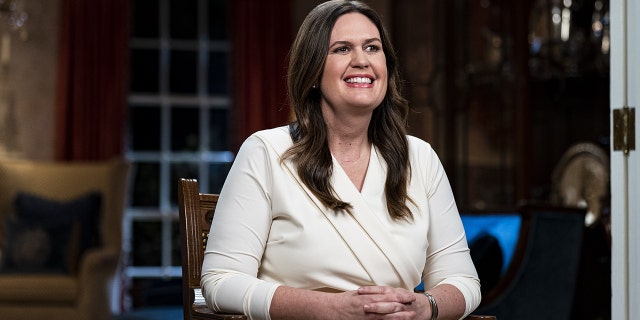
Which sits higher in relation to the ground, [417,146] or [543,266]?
[417,146]

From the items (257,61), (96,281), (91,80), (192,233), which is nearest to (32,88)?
(91,80)

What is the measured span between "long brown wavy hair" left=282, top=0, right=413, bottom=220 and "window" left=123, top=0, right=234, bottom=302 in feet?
20.3

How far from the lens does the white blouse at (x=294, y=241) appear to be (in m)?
1.89

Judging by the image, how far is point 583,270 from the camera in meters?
4.66

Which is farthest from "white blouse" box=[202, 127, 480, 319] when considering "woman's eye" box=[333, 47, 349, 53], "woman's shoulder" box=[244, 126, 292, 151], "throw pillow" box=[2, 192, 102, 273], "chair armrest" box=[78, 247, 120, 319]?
"throw pillow" box=[2, 192, 102, 273]

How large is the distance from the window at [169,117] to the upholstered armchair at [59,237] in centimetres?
135

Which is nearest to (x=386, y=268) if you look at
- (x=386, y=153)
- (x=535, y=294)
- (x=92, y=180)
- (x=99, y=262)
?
(x=386, y=153)

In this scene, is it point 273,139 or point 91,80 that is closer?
point 273,139

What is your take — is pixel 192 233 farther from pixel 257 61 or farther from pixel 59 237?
pixel 257 61

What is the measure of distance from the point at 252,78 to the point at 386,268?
20.8 feet

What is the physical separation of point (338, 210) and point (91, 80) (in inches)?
249

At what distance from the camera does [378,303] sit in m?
1.77

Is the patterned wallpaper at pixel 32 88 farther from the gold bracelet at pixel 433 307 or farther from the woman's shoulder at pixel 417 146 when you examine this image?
the gold bracelet at pixel 433 307

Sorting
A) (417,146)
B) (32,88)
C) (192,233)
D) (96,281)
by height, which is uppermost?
(32,88)
